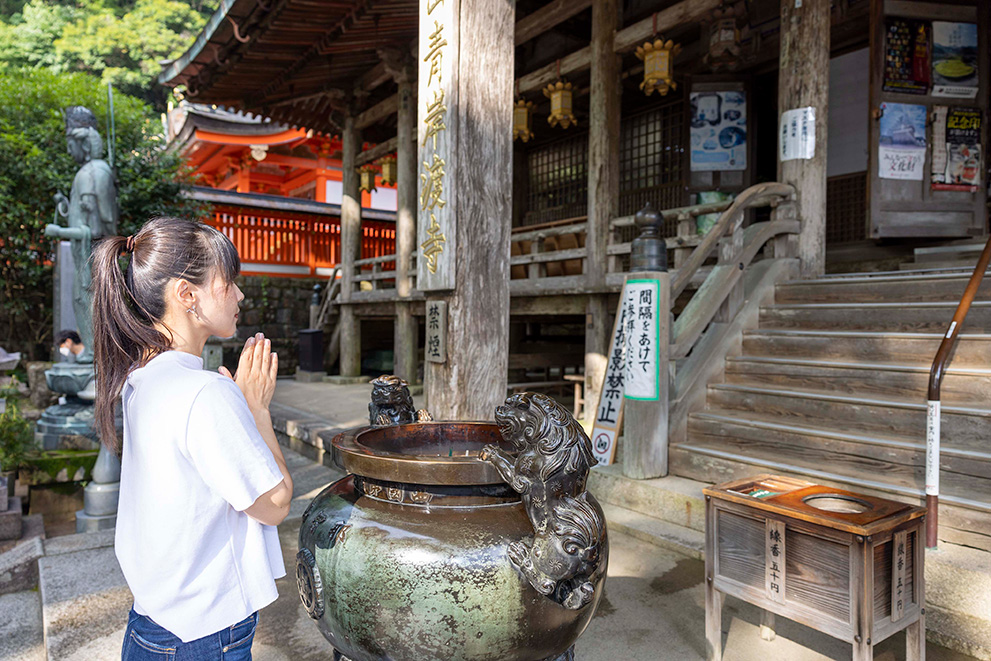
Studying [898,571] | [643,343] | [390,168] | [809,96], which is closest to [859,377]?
[643,343]

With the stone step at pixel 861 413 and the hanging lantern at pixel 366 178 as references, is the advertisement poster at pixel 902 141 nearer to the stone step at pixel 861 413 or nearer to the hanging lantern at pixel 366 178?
the stone step at pixel 861 413

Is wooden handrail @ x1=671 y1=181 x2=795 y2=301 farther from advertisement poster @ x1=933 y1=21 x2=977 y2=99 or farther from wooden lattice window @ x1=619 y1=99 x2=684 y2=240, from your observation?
wooden lattice window @ x1=619 y1=99 x2=684 y2=240

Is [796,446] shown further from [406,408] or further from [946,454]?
[406,408]

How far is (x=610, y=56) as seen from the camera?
7.24 metres

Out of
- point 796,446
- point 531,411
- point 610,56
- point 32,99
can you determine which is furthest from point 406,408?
point 32,99

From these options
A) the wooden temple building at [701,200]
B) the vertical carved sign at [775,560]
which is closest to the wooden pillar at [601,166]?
the wooden temple building at [701,200]

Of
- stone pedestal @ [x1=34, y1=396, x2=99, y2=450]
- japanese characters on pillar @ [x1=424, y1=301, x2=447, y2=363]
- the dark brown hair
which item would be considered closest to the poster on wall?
japanese characters on pillar @ [x1=424, y1=301, x2=447, y2=363]

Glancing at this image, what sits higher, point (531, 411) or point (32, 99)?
point (32, 99)

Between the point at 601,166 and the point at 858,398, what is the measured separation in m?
4.09

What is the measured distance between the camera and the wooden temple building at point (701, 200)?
3096 millimetres

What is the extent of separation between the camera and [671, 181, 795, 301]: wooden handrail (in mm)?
4648

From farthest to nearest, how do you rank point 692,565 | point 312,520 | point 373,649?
point 692,565 < point 312,520 < point 373,649

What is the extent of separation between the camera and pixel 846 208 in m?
8.22

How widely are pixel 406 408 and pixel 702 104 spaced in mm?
7212
